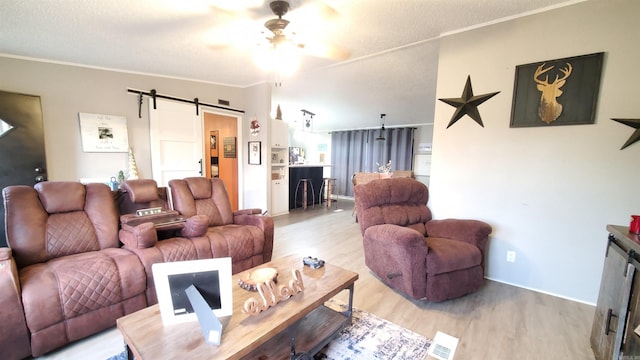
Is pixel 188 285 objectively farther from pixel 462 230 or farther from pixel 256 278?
pixel 462 230

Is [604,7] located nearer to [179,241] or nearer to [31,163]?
[179,241]

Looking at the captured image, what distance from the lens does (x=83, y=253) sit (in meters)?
1.91

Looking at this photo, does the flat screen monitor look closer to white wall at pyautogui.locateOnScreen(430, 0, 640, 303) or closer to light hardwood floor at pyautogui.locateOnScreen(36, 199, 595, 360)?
light hardwood floor at pyautogui.locateOnScreen(36, 199, 595, 360)

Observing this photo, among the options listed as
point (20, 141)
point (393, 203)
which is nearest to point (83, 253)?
point (20, 141)

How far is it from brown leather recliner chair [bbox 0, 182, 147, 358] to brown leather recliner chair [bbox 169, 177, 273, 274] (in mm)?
576

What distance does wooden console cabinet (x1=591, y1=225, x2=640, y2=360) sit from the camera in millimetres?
1165

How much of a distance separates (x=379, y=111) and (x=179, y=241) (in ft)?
17.1

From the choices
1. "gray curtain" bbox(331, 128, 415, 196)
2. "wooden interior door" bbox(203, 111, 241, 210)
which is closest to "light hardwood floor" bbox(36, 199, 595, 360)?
"wooden interior door" bbox(203, 111, 241, 210)

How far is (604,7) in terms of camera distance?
1953 mm

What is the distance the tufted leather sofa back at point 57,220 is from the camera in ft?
5.68

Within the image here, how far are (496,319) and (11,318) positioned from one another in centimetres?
308

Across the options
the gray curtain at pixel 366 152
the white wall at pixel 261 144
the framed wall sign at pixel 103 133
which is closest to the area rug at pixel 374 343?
the framed wall sign at pixel 103 133

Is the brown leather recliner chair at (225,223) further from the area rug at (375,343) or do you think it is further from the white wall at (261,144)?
the white wall at (261,144)

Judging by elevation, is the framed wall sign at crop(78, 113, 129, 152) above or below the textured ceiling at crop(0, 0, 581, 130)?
below
